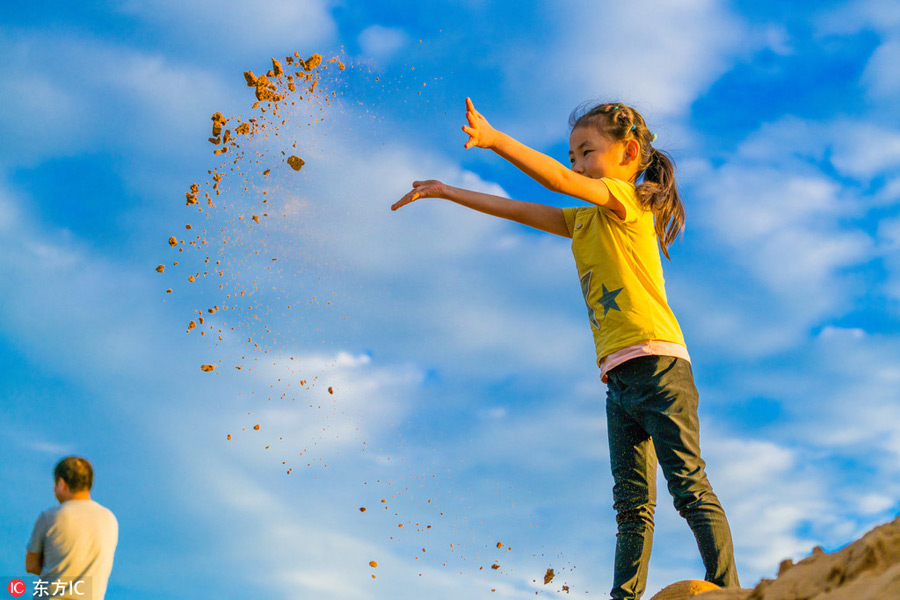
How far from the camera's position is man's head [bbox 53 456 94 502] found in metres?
3.90

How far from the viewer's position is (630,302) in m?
3.59

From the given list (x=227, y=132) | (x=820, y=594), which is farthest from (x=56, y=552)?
(x=820, y=594)

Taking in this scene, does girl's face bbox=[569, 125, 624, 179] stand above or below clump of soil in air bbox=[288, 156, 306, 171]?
below

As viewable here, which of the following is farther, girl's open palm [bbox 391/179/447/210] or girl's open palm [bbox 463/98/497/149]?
girl's open palm [bbox 391/179/447/210]

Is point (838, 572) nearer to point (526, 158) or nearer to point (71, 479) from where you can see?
point (526, 158)

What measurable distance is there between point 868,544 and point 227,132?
4.01 metres

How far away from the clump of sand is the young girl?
Result: 678mm

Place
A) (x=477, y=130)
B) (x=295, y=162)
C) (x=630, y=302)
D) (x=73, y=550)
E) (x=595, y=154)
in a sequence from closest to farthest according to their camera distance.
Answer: (x=477, y=130), (x=630, y=302), (x=73, y=550), (x=595, y=154), (x=295, y=162)

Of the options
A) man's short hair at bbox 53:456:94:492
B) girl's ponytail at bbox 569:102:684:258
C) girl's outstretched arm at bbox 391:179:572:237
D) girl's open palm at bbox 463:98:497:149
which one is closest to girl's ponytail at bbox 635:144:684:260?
girl's ponytail at bbox 569:102:684:258

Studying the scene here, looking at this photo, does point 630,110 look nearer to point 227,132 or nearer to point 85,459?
point 227,132

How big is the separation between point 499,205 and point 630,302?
950mm

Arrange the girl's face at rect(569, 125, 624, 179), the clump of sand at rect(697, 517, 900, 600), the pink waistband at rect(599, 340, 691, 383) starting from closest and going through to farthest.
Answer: the clump of sand at rect(697, 517, 900, 600) → the pink waistband at rect(599, 340, 691, 383) → the girl's face at rect(569, 125, 624, 179)

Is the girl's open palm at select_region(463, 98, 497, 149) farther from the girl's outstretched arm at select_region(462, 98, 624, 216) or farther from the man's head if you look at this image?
the man's head

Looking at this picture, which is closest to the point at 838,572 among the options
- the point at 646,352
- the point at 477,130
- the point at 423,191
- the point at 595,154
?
the point at 646,352
